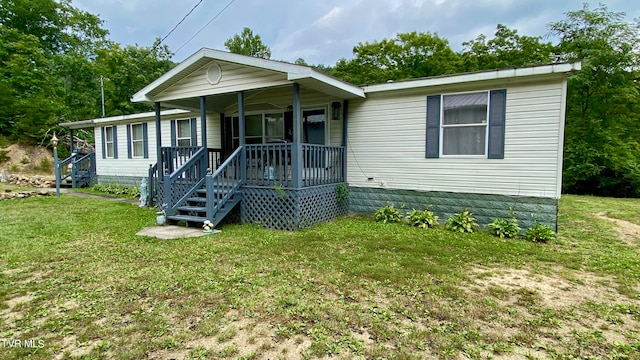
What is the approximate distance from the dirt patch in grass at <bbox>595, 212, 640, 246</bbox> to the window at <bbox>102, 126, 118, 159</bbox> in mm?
16292

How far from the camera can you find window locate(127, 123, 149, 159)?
39.7ft

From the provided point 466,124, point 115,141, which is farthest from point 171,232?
point 115,141

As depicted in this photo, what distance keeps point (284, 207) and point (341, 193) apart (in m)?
1.83

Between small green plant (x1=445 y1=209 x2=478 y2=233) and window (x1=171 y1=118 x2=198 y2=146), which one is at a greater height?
window (x1=171 y1=118 x2=198 y2=146)

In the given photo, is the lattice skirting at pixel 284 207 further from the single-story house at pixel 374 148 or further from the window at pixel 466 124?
the window at pixel 466 124

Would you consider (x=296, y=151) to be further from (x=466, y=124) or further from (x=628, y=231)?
(x=628, y=231)

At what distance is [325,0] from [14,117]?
19.3 meters

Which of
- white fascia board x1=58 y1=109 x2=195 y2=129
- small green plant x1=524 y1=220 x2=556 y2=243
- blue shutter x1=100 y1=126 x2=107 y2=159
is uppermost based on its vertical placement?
white fascia board x1=58 y1=109 x2=195 y2=129

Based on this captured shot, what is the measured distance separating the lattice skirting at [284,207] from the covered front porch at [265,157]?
0.02 metres

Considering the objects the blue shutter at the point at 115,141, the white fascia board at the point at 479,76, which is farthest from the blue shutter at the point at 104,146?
the white fascia board at the point at 479,76

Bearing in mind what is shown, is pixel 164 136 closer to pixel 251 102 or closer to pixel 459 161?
pixel 251 102

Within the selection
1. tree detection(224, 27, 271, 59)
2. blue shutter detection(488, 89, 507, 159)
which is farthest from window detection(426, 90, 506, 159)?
Result: tree detection(224, 27, 271, 59)

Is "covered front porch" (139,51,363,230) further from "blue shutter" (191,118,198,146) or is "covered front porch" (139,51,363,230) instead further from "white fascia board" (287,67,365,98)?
"blue shutter" (191,118,198,146)

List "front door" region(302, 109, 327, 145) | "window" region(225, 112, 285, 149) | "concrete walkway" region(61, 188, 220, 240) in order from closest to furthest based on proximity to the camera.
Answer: "concrete walkway" region(61, 188, 220, 240) → "front door" region(302, 109, 327, 145) → "window" region(225, 112, 285, 149)
